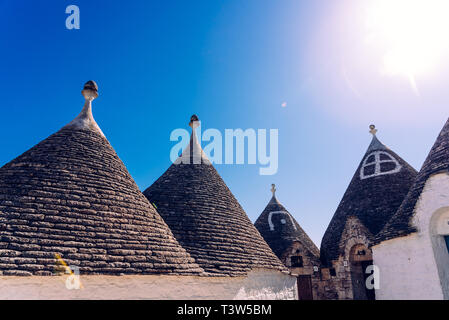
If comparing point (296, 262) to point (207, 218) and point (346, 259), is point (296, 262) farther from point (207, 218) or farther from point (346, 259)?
point (207, 218)

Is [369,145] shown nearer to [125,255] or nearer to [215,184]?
[215,184]

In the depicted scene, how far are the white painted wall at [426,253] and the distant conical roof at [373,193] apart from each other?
11.5 feet

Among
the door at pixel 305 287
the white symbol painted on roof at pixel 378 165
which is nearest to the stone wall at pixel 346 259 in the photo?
the door at pixel 305 287

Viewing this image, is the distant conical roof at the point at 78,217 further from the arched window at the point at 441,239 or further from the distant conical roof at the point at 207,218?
the arched window at the point at 441,239

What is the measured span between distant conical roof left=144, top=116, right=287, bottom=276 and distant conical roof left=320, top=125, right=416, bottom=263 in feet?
14.7

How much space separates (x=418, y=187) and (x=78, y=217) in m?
8.01

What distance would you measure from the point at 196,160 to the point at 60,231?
5665mm

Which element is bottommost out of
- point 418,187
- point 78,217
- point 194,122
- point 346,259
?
point 346,259

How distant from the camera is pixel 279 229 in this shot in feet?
50.3

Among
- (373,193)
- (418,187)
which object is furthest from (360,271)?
(418,187)

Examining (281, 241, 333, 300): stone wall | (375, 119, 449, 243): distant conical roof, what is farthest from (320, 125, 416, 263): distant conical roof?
(375, 119, 449, 243): distant conical roof

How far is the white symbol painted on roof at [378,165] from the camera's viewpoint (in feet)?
42.5

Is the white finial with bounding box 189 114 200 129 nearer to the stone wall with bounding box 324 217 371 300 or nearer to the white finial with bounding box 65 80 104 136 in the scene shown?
the white finial with bounding box 65 80 104 136

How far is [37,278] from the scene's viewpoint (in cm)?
479
